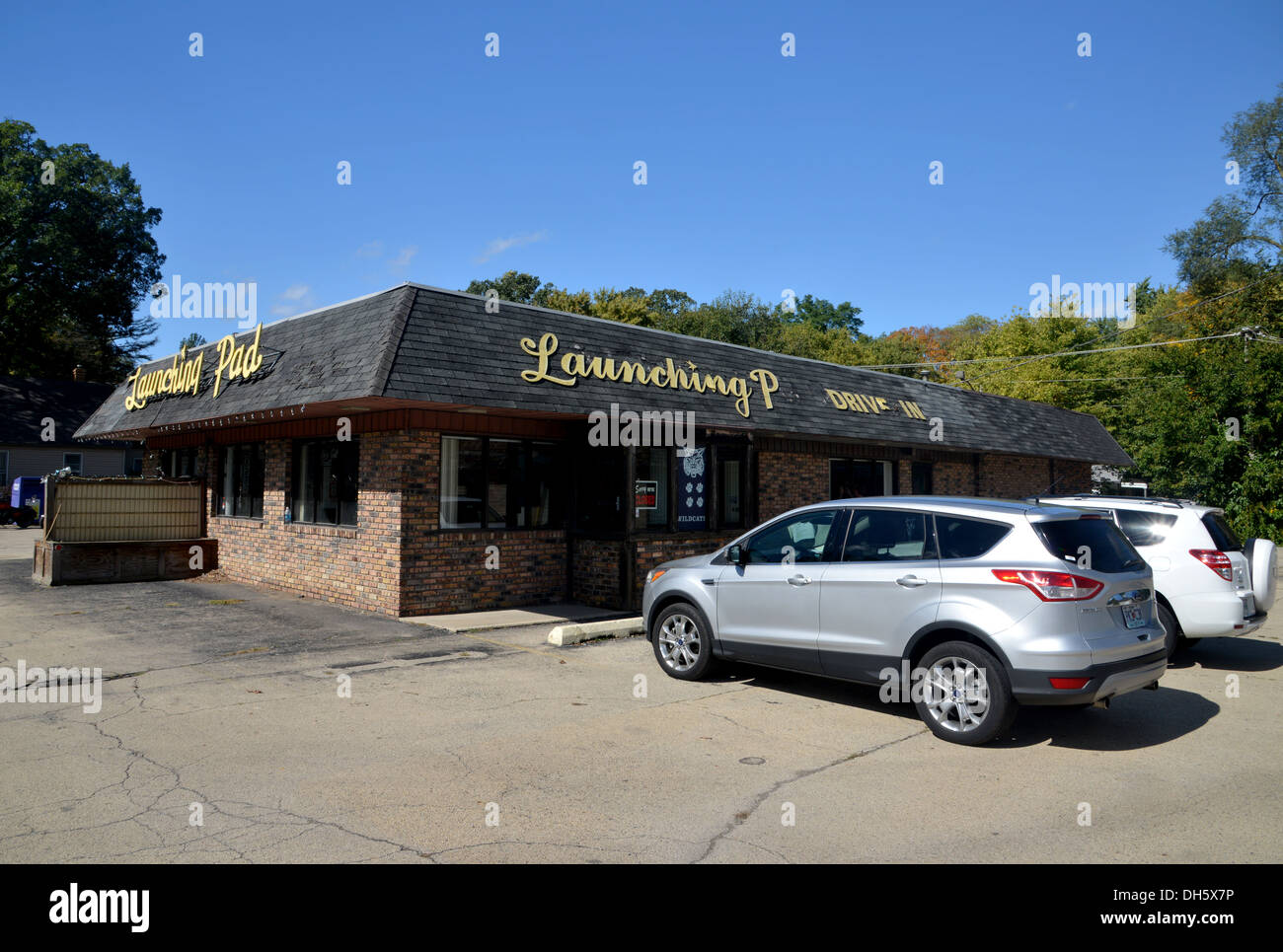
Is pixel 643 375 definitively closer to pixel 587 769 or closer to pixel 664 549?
pixel 664 549

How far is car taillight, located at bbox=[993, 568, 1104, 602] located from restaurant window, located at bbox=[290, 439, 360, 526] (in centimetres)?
988

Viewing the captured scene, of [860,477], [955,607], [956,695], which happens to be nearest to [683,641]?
[956,695]

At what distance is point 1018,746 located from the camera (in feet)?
20.8

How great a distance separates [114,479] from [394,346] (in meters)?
8.88

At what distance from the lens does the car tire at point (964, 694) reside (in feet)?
20.2

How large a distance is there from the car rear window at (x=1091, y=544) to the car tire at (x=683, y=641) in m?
3.21

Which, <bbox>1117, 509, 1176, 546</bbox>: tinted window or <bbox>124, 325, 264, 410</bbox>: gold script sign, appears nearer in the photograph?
<bbox>1117, 509, 1176, 546</bbox>: tinted window

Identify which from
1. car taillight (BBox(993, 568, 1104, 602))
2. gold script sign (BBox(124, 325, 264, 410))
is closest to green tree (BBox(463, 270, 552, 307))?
gold script sign (BBox(124, 325, 264, 410))

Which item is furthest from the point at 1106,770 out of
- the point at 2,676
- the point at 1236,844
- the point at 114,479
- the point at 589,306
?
the point at 589,306

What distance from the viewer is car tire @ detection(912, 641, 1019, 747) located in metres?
6.14

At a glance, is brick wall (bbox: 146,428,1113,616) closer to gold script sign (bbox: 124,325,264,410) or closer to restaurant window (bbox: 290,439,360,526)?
restaurant window (bbox: 290,439,360,526)

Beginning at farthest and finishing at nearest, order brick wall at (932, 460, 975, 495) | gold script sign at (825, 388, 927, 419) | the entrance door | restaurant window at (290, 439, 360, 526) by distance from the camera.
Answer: brick wall at (932, 460, 975, 495)
gold script sign at (825, 388, 927, 419)
restaurant window at (290, 439, 360, 526)
the entrance door

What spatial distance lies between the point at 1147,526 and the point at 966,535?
4.05 metres

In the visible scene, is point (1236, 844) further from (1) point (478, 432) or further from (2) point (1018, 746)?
(1) point (478, 432)
